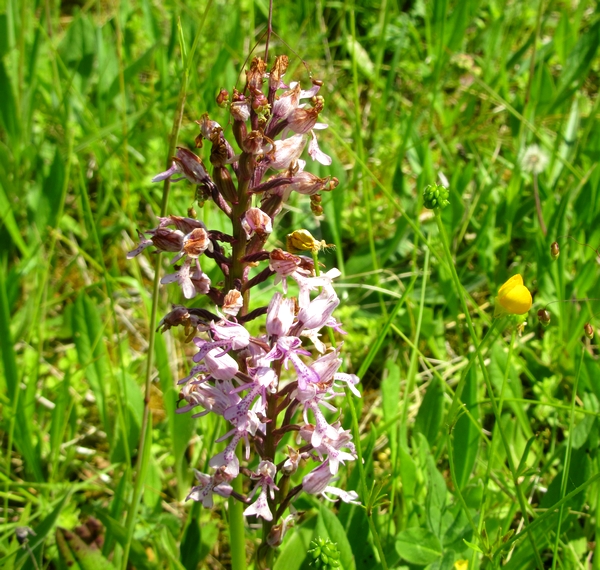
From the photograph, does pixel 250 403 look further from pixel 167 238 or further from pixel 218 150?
pixel 218 150

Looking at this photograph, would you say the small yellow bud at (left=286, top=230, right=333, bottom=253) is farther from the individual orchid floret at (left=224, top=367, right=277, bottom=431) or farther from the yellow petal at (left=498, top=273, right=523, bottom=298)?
the yellow petal at (left=498, top=273, right=523, bottom=298)

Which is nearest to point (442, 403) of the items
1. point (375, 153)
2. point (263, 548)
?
point (263, 548)

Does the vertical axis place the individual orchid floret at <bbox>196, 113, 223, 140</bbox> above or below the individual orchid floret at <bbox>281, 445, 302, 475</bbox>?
above

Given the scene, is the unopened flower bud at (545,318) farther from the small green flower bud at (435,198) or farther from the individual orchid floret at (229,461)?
the individual orchid floret at (229,461)

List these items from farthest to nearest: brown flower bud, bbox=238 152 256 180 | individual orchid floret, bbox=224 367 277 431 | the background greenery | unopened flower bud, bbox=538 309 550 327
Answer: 1. the background greenery
2. unopened flower bud, bbox=538 309 550 327
3. brown flower bud, bbox=238 152 256 180
4. individual orchid floret, bbox=224 367 277 431

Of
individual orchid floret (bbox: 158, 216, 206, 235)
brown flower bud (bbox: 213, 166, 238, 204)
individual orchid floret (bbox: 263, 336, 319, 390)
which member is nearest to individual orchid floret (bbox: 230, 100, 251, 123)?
brown flower bud (bbox: 213, 166, 238, 204)

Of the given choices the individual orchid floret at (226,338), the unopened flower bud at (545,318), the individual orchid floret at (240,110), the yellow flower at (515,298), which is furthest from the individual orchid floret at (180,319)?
the unopened flower bud at (545,318)

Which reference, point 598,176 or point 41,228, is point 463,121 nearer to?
point 598,176
